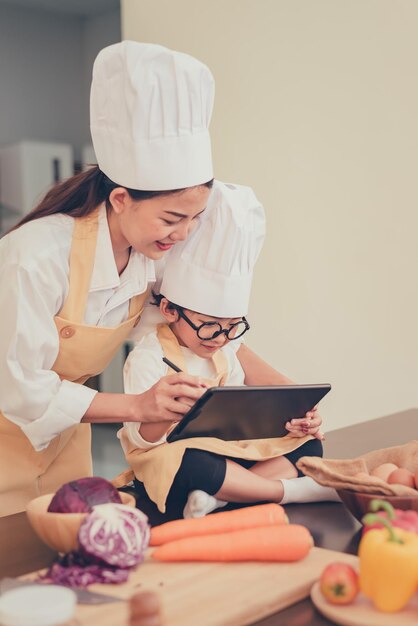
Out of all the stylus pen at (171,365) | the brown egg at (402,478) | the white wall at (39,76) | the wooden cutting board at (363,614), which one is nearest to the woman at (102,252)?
the stylus pen at (171,365)

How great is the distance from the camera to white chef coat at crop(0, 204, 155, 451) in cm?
139

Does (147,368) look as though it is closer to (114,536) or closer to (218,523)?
(218,523)

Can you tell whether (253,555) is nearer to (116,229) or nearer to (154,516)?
(154,516)

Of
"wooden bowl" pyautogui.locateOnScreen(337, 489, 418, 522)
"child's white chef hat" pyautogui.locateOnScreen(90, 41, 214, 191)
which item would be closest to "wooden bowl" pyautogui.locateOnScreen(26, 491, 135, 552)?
"wooden bowl" pyautogui.locateOnScreen(337, 489, 418, 522)

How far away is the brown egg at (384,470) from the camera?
4.38 feet

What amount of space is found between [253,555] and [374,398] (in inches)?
95.6

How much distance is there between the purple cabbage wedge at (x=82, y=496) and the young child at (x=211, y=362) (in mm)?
261

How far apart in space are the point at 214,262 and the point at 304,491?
18.9 inches

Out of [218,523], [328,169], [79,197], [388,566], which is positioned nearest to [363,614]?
[388,566]

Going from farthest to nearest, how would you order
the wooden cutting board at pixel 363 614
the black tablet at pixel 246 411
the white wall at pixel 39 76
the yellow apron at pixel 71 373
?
the white wall at pixel 39 76 → the yellow apron at pixel 71 373 → the black tablet at pixel 246 411 → the wooden cutting board at pixel 363 614

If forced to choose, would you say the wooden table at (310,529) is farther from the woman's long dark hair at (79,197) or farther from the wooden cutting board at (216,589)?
the woman's long dark hair at (79,197)

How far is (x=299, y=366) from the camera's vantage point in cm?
365

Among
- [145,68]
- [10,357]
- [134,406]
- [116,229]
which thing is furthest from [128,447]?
[145,68]

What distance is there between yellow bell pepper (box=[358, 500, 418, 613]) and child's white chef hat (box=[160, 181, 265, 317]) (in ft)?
2.55
